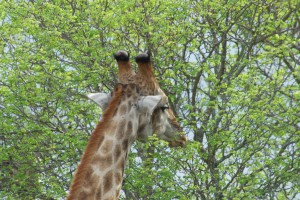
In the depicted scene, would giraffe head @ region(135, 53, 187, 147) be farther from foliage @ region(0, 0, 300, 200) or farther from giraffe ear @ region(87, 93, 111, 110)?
foliage @ region(0, 0, 300, 200)

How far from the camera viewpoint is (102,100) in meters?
8.82

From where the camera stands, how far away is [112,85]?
16.6 m

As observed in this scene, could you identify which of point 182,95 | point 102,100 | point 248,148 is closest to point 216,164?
point 248,148

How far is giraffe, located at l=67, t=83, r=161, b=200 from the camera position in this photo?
7523 mm

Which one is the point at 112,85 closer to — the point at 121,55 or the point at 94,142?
the point at 121,55

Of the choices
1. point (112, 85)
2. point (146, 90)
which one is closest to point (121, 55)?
point (146, 90)

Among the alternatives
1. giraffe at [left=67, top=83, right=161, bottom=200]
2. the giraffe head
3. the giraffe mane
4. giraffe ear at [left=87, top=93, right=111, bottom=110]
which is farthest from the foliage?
the giraffe mane

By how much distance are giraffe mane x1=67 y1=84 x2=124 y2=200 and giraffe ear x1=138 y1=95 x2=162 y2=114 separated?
276mm

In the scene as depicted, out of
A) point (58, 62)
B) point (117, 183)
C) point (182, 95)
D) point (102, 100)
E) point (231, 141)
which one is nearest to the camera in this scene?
point (117, 183)

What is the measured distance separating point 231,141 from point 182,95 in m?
3.05

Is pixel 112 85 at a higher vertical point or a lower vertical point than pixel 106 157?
higher

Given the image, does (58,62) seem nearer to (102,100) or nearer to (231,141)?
(231,141)

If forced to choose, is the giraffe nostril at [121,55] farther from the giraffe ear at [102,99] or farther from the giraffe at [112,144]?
the giraffe ear at [102,99]

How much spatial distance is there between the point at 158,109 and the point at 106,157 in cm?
150
